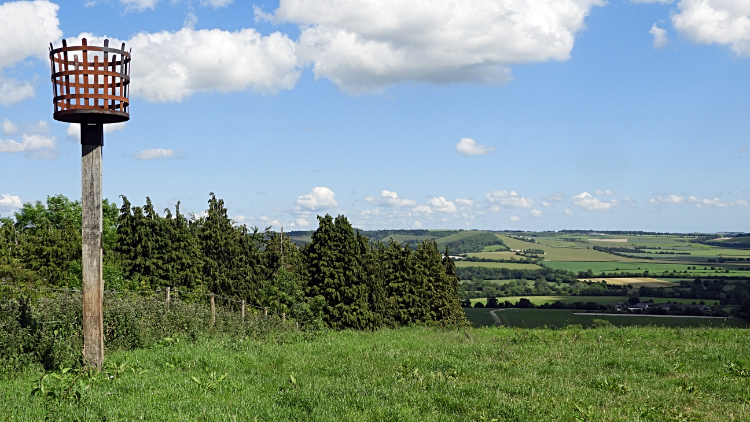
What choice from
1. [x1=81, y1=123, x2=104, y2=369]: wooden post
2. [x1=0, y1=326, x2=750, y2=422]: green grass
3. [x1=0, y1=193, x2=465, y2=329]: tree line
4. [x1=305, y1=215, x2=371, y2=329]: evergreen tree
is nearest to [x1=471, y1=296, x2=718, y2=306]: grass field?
[x1=0, y1=193, x2=465, y2=329]: tree line

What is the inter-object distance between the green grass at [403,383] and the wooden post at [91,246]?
33.5 inches

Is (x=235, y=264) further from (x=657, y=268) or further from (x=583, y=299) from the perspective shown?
(x=657, y=268)

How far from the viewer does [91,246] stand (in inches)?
473

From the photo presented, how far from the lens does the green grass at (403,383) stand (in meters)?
9.08

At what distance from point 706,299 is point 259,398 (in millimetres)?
136492

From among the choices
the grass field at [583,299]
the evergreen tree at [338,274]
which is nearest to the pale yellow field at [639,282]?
the grass field at [583,299]

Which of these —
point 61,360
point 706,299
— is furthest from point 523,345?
point 706,299

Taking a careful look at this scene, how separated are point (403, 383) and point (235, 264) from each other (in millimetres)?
49244

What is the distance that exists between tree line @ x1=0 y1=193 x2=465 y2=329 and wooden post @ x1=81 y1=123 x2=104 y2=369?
907 inches

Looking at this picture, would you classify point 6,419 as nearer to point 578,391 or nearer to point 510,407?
point 510,407

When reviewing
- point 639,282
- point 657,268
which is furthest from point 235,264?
point 657,268

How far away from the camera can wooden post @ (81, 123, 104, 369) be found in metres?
12.0

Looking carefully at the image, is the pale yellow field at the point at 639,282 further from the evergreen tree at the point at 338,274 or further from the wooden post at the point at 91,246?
the wooden post at the point at 91,246

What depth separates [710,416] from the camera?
923cm
